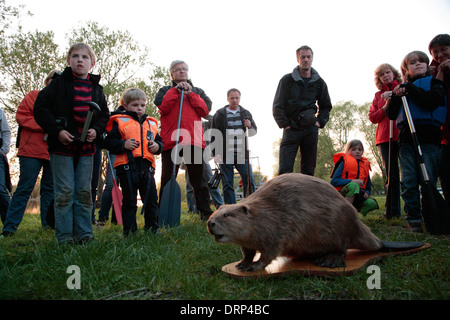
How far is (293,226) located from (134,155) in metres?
2.27

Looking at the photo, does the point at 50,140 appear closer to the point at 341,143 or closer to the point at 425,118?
the point at 425,118

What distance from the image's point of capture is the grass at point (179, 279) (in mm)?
1829

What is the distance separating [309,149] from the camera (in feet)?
16.3

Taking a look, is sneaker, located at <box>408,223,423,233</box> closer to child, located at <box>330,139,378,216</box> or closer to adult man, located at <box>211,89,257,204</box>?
child, located at <box>330,139,378,216</box>

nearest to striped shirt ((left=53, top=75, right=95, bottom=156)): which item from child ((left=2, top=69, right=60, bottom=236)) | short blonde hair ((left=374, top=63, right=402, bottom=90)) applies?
child ((left=2, top=69, right=60, bottom=236))

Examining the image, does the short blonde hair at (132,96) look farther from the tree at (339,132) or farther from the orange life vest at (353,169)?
the tree at (339,132)

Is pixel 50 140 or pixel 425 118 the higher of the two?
pixel 425 118

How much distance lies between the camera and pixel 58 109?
11.0ft

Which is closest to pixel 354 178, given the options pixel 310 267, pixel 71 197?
pixel 310 267

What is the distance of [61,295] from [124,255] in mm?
804

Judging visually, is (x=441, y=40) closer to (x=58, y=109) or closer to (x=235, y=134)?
(x=235, y=134)

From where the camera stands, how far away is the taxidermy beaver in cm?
219
